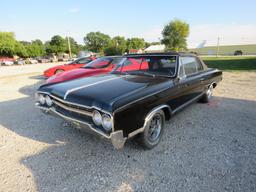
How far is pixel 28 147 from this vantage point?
125 inches

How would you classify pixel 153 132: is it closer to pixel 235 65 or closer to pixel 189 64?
pixel 189 64

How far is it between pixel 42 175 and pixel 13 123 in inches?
91.1

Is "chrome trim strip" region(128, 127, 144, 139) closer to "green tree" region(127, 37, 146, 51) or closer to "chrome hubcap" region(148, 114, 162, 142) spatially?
"chrome hubcap" region(148, 114, 162, 142)

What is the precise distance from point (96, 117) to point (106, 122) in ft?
0.61

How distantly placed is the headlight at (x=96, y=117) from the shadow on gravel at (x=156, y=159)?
2.43 feet

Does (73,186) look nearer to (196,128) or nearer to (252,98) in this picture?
(196,128)

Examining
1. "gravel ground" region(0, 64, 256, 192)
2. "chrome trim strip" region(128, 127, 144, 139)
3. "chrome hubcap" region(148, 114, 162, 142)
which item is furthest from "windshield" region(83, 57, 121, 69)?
"chrome trim strip" region(128, 127, 144, 139)

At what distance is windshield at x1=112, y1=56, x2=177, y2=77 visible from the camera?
11.9 ft

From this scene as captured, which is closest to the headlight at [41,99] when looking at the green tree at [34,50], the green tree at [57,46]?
the green tree at [34,50]

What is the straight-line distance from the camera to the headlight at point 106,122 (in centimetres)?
227

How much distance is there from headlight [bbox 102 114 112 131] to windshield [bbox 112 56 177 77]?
1.69m

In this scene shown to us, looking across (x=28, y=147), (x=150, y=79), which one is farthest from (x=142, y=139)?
(x=28, y=147)

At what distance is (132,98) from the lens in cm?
249

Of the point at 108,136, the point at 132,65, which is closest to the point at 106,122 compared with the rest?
the point at 108,136
